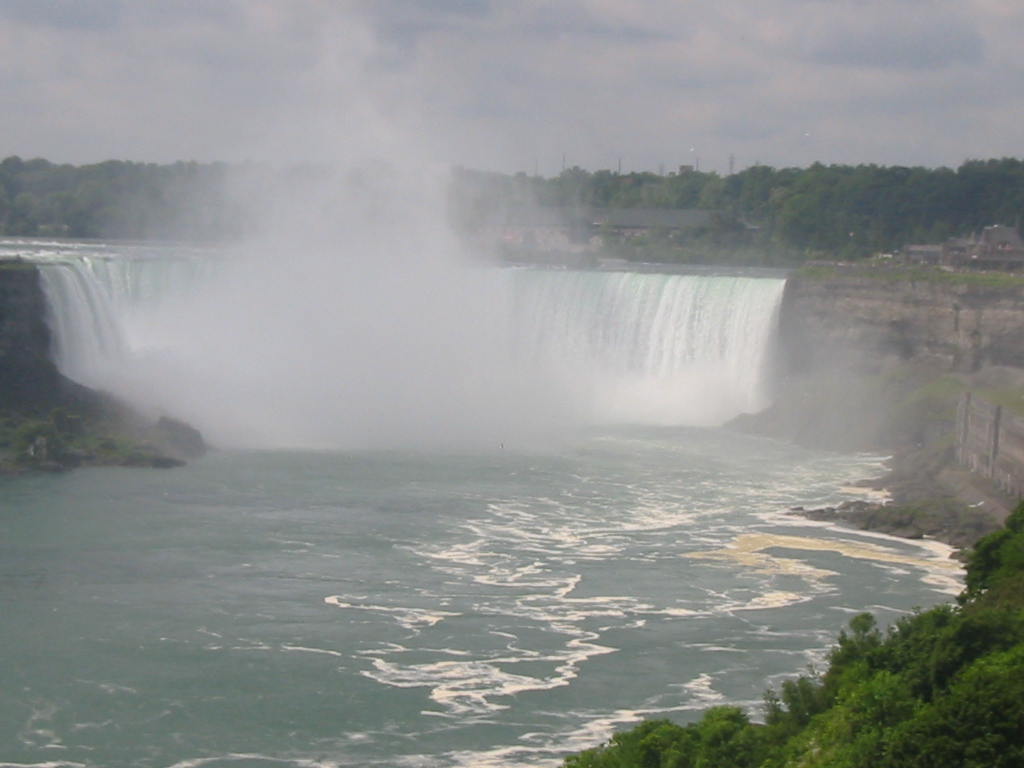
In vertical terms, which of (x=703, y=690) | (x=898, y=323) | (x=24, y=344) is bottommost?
(x=703, y=690)

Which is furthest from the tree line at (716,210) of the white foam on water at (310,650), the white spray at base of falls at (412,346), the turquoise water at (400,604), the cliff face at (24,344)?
the white foam on water at (310,650)

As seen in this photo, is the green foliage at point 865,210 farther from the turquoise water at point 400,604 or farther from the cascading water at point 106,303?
the turquoise water at point 400,604

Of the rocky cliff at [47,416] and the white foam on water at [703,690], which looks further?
the rocky cliff at [47,416]

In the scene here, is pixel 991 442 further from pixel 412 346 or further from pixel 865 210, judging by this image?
pixel 865 210

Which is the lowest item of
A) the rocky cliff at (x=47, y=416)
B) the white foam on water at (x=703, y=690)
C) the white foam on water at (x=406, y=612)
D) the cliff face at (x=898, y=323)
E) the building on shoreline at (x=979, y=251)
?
the white foam on water at (x=406, y=612)

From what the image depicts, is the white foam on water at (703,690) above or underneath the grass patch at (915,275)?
underneath

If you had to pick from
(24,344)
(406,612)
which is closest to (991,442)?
(406,612)
